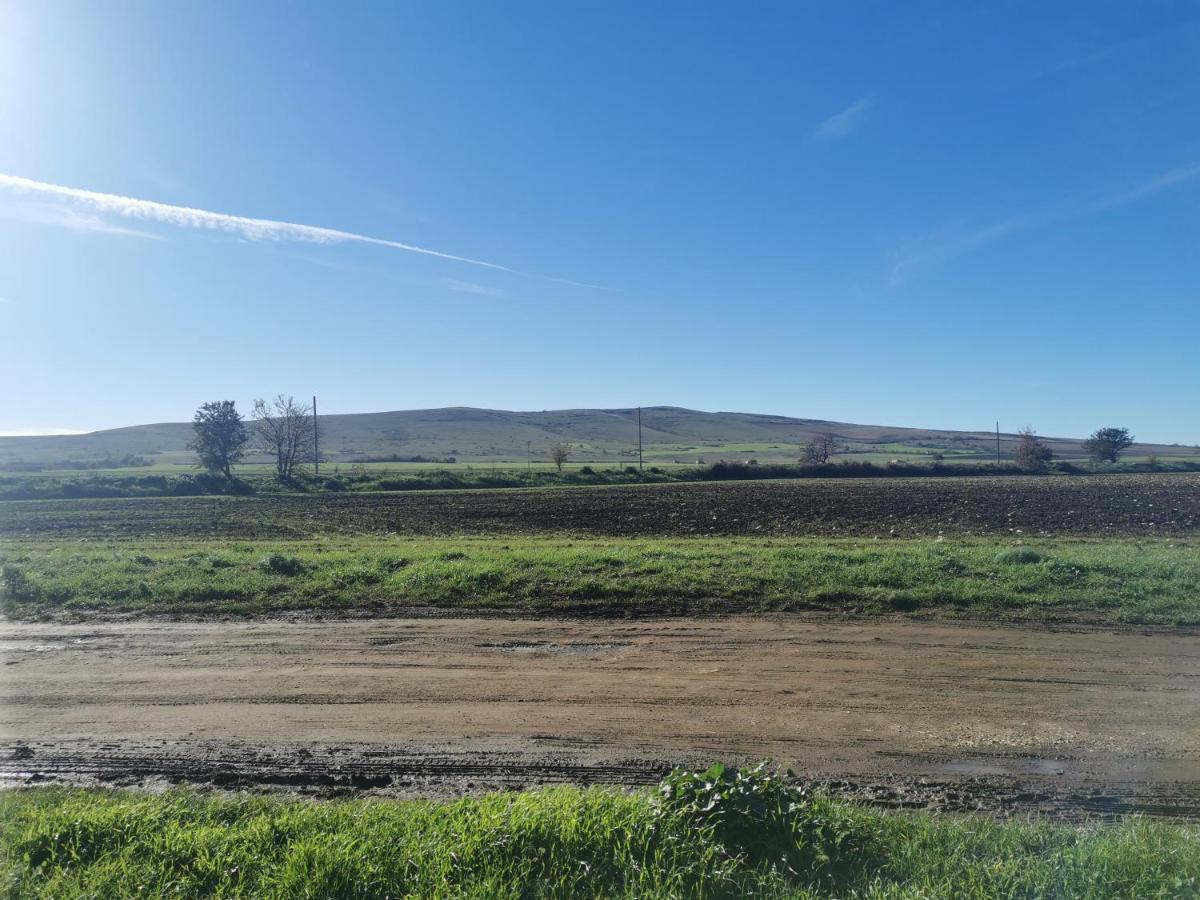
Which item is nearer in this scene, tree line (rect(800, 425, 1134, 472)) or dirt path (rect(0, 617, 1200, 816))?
dirt path (rect(0, 617, 1200, 816))

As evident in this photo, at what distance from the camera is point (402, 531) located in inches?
1070

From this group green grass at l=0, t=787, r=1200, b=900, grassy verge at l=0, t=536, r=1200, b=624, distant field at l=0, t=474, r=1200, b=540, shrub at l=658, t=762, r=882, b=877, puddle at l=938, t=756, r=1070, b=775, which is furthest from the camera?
distant field at l=0, t=474, r=1200, b=540

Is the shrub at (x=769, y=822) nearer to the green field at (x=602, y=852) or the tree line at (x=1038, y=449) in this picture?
the green field at (x=602, y=852)

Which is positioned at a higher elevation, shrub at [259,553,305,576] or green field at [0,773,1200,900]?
shrub at [259,553,305,576]

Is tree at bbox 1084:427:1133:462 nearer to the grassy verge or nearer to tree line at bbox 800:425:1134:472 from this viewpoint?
tree line at bbox 800:425:1134:472

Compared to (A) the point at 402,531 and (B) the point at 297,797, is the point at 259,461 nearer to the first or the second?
(A) the point at 402,531

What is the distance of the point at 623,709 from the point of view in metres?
6.94

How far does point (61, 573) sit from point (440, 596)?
794 cm

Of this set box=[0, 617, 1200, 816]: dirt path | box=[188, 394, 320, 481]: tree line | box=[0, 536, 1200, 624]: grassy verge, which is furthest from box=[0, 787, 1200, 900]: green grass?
box=[188, 394, 320, 481]: tree line

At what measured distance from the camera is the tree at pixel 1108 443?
7456cm

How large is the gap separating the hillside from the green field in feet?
310

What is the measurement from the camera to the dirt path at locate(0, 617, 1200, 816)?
225 inches

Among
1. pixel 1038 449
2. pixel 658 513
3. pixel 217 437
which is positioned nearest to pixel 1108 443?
pixel 1038 449

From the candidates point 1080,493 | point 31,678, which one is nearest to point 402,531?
point 31,678
